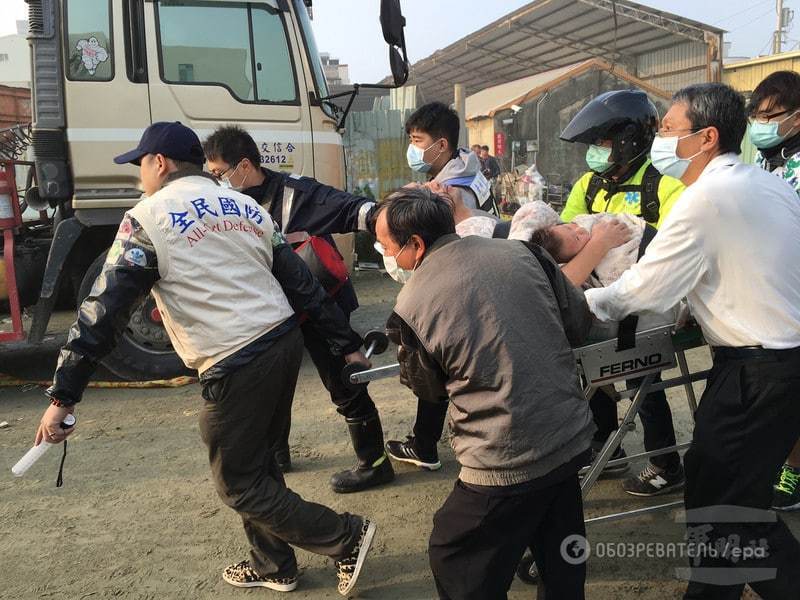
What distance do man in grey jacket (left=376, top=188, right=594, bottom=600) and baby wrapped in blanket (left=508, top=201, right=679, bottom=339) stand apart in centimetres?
45

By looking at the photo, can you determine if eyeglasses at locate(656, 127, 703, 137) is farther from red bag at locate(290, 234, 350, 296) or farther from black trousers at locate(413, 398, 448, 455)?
black trousers at locate(413, 398, 448, 455)

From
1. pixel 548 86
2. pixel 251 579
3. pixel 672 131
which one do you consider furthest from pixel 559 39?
pixel 251 579

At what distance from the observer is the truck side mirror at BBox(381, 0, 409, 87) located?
174 inches

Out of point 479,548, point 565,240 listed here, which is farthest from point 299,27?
point 479,548

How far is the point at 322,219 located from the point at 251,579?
1.65 metres

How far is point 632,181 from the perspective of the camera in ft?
9.64

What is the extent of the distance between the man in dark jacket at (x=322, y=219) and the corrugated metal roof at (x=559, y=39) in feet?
51.8

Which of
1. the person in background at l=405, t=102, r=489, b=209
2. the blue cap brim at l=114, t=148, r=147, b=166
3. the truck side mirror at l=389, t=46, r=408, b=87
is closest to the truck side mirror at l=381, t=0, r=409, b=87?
the truck side mirror at l=389, t=46, r=408, b=87

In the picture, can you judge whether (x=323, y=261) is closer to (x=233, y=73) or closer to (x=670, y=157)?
(x=670, y=157)

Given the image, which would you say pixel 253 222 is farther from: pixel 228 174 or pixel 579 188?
pixel 579 188

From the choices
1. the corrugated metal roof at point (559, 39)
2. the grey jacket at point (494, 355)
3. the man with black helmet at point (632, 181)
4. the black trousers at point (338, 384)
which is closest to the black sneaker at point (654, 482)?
the man with black helmet at point (632, 181)

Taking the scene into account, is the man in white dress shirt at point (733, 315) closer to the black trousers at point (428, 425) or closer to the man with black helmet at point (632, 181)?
the man with black helmet at point (632, 181)

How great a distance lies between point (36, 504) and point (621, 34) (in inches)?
788

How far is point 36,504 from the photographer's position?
329 centimetres
